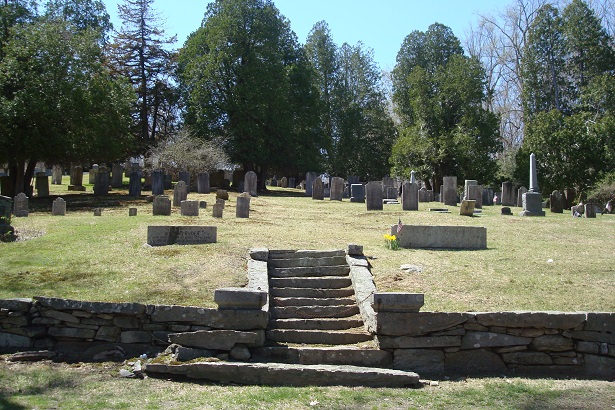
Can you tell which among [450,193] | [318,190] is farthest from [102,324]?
[318,190]

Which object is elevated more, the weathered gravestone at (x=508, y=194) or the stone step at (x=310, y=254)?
the weathered gravestone at (x=508, y=194)

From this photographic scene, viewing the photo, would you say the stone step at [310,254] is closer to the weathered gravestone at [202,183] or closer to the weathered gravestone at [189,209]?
the weathered gravestone at [189,209]

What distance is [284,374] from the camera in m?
7.92

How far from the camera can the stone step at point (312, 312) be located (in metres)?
9.62

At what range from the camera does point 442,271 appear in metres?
11.0

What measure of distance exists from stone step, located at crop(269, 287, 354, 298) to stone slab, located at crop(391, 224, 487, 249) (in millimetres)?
3047

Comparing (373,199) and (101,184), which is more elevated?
(101,184)

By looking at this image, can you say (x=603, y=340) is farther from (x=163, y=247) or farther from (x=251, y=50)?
(x=251, y=50)

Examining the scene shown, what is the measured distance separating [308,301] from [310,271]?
1.10 m

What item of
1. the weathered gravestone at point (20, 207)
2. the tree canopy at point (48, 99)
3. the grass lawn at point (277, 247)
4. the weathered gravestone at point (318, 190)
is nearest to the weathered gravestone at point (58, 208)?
the weathered gravestone at point (20, 207)

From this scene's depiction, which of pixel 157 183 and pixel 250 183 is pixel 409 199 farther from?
pixel 157 183

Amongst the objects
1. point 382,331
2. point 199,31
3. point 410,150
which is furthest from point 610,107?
point 382,331

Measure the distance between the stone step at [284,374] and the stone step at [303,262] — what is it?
342 centimetres

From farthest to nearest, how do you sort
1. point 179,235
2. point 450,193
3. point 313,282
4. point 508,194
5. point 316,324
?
point 508,194
point 450,193
point 179,235
point 313,282
point 316,324
